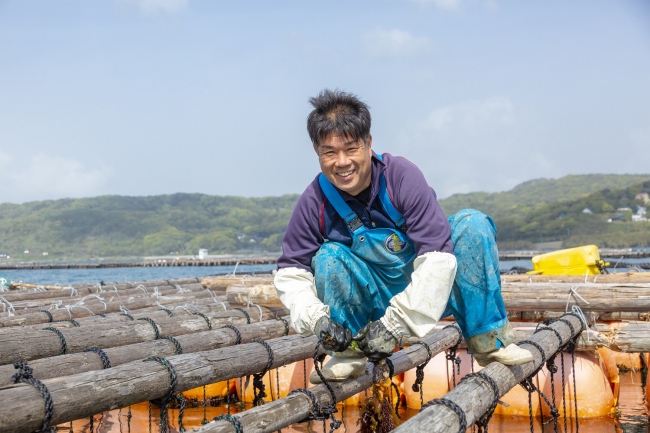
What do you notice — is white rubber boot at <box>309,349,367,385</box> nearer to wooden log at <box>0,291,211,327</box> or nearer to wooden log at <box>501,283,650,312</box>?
wooden log at <box>501,283,650,312</box>

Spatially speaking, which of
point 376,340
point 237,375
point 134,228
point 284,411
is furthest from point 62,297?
point 134,228

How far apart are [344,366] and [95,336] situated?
2910 mm

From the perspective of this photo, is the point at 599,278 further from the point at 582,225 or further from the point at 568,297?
the point at 582,225

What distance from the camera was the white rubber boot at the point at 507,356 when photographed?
4.21m

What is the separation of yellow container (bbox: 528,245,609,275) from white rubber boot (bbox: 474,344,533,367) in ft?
25.7

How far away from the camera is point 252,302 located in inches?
314

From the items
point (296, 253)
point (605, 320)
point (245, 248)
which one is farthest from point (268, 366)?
point (245, 248)

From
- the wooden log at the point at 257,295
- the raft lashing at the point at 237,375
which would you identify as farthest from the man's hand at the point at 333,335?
the wooden log at the point at 257,295

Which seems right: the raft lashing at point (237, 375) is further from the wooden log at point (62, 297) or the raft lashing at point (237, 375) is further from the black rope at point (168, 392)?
the wooden log at point (62, 297)

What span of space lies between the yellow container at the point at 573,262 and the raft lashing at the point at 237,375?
4104 millimetres

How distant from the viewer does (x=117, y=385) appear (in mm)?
3234

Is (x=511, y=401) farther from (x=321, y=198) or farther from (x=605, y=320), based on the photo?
(x=321, y=198)

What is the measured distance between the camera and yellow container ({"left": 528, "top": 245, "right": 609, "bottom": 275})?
38.0 feet

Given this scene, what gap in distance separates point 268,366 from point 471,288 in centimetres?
175
